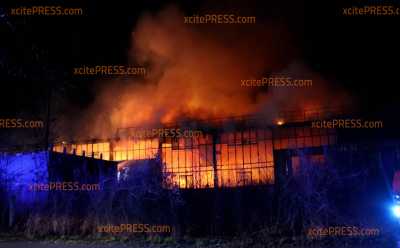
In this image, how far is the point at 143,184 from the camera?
13.3 metres

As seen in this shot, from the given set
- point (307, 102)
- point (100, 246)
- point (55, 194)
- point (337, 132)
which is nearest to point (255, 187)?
point (100, 246)

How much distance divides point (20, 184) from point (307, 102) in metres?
21.2

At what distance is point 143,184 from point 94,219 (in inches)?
79.1

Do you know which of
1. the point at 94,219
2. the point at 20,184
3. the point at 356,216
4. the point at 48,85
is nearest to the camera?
the point at 356,216

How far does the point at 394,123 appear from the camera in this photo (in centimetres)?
2477

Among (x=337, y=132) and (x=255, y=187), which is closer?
(x=255, y=187)

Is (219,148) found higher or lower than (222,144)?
lower

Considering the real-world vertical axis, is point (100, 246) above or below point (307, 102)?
below

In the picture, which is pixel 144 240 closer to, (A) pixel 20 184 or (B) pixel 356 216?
(B) pixel 356 216

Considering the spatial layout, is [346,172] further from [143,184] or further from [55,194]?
[55,194]

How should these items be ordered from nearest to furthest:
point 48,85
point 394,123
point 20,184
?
point 20,184 < point 394,123 < point 48,85

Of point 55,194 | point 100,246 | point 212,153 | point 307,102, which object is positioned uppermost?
point 307,102

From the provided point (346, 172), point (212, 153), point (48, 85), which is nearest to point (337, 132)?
point (212, 153)

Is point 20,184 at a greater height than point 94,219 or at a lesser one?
greater
